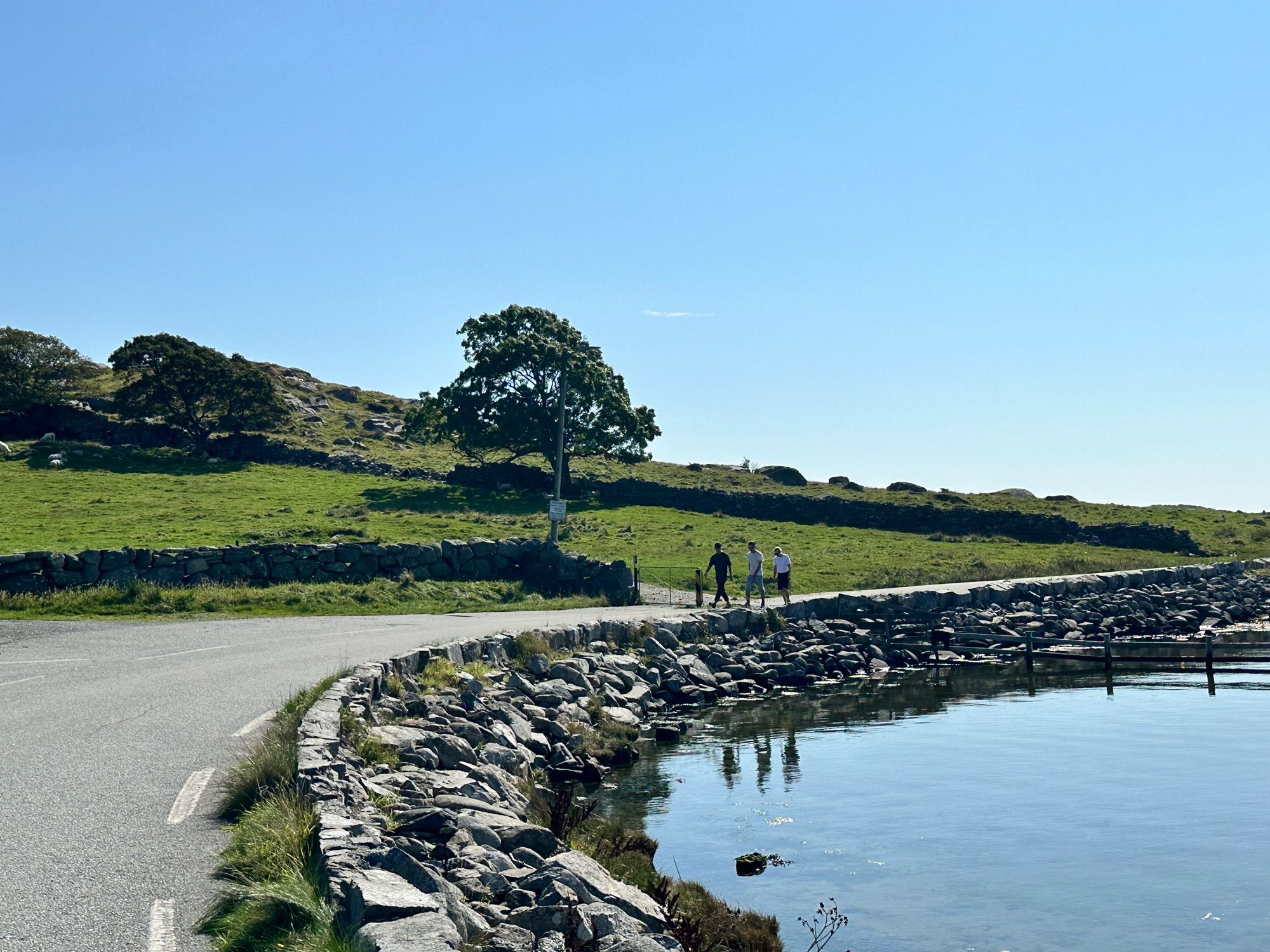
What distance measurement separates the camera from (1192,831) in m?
15.2

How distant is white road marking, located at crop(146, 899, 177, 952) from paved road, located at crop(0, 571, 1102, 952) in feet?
0.09

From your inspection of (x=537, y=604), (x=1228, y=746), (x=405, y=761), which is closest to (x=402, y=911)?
(x=405, y=761)

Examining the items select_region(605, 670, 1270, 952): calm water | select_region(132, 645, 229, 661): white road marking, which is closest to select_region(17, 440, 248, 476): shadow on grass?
select_region(132, 645, 229, 661): white road marking

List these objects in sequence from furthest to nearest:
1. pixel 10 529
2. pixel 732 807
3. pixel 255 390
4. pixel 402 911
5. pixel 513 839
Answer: pixel 255 390
pixel 10 529
pixel 732 807
pixel 513 839
pixel 402 911

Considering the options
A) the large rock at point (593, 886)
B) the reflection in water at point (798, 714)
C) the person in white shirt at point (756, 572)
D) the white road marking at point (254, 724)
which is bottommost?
the reflection in water at point (798, 714)

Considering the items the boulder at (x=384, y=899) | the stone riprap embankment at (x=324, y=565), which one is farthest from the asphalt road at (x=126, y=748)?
the stone riprap embankment at (x=324, y=565)

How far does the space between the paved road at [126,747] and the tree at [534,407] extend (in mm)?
35034

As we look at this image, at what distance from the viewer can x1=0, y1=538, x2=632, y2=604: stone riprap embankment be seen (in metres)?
29.8

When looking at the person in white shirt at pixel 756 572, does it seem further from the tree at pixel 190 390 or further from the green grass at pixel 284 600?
the tree at pixel 190 390

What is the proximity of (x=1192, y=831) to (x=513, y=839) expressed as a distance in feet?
31.5

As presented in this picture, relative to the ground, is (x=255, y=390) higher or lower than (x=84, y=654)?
higher

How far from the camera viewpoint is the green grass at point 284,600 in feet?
92.9

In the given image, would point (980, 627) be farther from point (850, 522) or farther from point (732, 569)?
point (850, 522)

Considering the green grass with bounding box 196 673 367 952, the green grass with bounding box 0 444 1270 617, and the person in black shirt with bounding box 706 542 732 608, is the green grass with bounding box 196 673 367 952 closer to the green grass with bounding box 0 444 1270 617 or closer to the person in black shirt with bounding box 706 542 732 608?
the green grass with bounding box 0 444 1270 617
